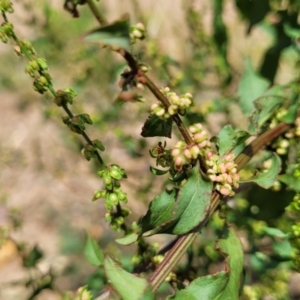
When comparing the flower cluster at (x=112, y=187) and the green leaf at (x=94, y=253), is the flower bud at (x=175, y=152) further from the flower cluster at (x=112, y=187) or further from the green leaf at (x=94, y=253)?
the green leaf at (x=94, y=253)

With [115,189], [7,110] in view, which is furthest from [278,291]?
[7,110]

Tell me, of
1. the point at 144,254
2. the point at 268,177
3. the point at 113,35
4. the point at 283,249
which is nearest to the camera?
the point at 113,35

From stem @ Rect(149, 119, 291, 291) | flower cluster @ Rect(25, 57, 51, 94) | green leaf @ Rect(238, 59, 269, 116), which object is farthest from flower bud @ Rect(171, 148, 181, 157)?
green leaf @ Rect(238, 59, 269, 116)

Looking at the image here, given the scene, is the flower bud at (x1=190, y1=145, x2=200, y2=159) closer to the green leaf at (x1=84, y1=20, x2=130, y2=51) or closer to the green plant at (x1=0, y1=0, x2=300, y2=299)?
the green plant at (x1=0, y1=0, x2=300, y2=299)

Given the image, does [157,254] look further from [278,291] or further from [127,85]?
[278,291]

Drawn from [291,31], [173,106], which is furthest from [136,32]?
[291,31]

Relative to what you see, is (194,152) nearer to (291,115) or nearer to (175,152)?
(175,152)
